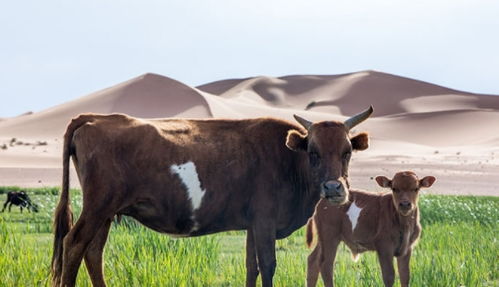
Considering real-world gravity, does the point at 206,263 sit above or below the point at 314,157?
below

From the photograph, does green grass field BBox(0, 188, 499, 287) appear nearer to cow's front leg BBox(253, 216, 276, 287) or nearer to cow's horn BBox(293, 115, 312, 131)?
cow's front leg BBox(253, 216, 276, 287)

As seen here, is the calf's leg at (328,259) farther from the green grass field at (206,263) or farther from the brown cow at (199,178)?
the brown cow at (199,178)

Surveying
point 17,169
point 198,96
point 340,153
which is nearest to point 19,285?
point 340,153

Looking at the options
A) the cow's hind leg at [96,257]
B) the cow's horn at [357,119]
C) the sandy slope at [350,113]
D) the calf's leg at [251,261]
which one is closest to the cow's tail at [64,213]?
the cow's hind leg at [96,257]

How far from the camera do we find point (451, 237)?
13312 mm

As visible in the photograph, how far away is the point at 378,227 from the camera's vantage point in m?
9.43

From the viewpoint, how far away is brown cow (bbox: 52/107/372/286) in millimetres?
7441

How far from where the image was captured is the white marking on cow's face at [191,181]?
7.65m

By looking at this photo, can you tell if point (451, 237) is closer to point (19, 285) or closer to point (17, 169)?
point (19, 285)

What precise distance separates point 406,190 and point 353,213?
0.84 meters

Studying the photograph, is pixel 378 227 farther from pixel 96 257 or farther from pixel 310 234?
pixel 96 257

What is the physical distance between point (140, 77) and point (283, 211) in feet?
334

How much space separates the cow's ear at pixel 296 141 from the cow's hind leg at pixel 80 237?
189cm

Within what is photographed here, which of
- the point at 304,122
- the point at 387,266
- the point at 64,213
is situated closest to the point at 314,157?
the point at 304,122
